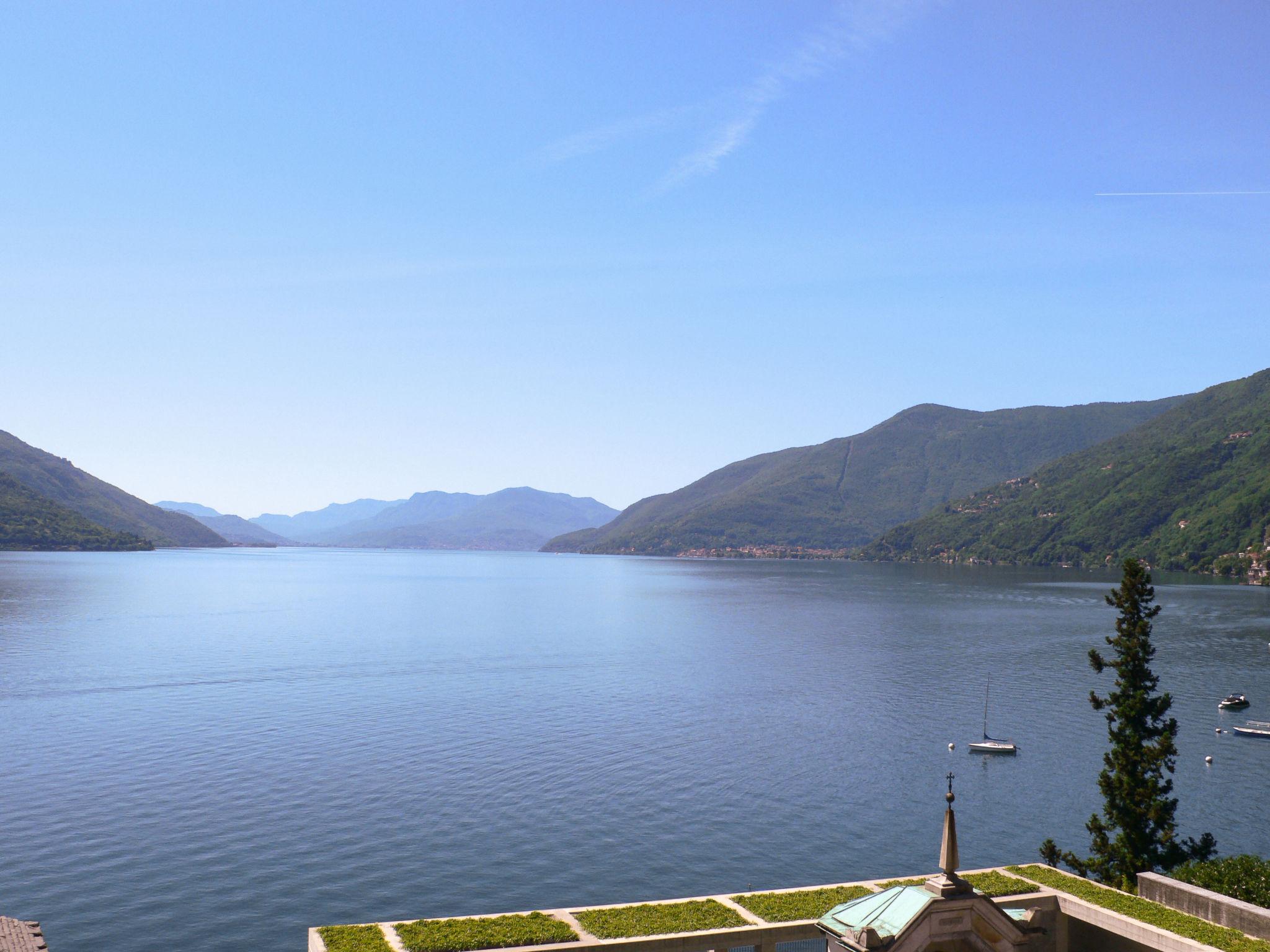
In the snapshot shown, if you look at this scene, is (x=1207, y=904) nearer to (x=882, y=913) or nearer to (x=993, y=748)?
(x=882, y=913)

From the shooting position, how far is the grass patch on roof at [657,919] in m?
25.2

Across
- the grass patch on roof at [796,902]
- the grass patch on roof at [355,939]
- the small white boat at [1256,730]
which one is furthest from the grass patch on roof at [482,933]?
the small white boat at [1256,730]

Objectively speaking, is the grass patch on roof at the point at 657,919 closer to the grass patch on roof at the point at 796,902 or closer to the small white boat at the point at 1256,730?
the grass patch on roof at the point at 796,902

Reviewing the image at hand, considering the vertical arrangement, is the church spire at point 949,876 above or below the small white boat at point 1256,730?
above

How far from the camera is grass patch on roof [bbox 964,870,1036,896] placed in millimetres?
28531

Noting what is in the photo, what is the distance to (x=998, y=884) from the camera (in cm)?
2939

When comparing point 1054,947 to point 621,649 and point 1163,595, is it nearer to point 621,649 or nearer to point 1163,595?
point 621,649

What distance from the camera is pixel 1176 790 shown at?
5719 centimetres

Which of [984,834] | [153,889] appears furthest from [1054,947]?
[153,889]

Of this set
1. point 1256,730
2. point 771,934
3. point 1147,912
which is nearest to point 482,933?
point 771,934

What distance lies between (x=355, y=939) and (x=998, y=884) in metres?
19.6

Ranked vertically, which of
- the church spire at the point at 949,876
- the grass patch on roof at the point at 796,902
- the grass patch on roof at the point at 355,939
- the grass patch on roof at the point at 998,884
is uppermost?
the church spire at the point at 949,876

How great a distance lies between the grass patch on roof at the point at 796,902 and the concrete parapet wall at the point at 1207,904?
9115mm

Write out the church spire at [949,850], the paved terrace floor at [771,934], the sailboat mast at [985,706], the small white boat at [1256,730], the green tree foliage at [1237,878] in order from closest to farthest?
the church spire at [949,850]
the paved terrace floor at [771,934]
the green tree foliage at [1237,878]
the small white boat at [1256,730]
the sailboat mast at [985,706]
